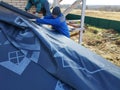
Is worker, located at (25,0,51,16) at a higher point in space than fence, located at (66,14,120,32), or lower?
higher

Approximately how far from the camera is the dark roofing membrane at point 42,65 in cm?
350

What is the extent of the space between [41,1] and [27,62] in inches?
167

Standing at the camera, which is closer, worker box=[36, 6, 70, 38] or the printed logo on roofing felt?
the printed logo on roofing felt

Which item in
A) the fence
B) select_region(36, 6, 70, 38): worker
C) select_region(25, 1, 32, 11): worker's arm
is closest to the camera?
select_region(36, 6, 70, 38): worker

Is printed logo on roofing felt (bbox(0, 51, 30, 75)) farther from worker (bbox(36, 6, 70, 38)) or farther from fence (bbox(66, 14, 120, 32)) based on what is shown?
fence (bbox(66, 14, 120, 32))

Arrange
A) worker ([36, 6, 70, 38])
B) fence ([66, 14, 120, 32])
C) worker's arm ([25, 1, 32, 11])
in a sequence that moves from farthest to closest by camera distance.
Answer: fence ([66, 14, 120, 32]) → worker's arm ([25, 1, 32, 11]) → worker ([36, 6, 70, 38])

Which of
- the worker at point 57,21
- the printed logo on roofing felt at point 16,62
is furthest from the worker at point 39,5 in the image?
the printed logo on roofing felt at point 16,62

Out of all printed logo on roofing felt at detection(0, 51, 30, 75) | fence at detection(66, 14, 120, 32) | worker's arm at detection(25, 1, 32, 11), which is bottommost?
fence at detection(66, 14, 120, 32)

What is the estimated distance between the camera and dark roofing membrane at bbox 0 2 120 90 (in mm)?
3500

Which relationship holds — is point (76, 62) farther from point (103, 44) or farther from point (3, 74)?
point (103, 44)

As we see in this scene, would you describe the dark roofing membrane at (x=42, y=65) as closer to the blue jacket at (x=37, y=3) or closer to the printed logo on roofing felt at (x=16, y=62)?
the printed logo on roofing felt at (x=16, y=62)

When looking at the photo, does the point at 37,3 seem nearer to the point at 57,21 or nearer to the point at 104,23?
the point at 57,21

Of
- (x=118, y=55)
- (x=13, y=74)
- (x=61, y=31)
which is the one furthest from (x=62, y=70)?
(x=118, y=55)

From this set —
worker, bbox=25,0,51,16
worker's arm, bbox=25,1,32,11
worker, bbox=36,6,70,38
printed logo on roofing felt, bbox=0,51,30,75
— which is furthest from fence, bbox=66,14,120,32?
printed logo on roofing felt, bbox=0,51,30,75
